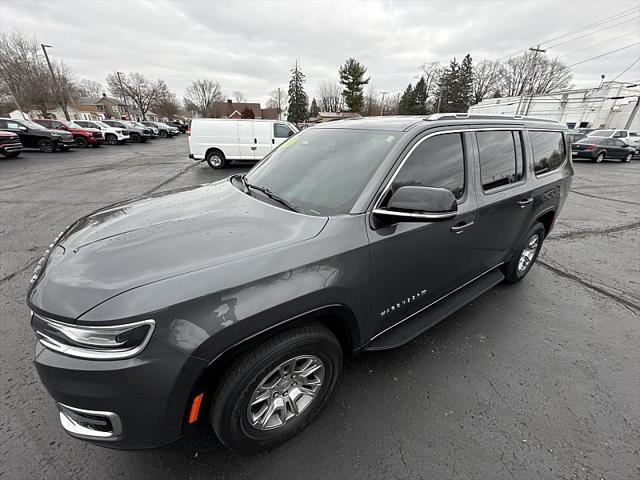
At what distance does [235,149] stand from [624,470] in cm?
1288

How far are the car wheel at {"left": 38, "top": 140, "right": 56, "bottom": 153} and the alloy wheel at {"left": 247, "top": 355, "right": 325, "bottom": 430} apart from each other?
21650 millimetres

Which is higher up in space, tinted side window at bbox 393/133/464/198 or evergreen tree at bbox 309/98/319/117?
evergreen tree at bbox 309/98/319/117

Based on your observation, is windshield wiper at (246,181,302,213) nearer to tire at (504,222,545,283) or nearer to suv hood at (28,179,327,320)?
suv hood at (28,179,327,320)

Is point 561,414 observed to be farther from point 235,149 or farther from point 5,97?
point 5,97

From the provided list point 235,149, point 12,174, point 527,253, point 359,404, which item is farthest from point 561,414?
point 12,174

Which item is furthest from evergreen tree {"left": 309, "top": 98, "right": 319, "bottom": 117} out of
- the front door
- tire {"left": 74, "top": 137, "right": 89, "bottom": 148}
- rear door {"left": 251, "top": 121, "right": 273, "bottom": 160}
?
the front door

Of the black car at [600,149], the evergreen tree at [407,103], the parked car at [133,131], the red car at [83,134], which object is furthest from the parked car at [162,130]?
the evergreen tree at [407,103]

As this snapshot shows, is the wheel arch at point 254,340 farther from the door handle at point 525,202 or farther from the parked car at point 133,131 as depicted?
the parked car at point 133,131

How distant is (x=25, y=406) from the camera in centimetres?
198

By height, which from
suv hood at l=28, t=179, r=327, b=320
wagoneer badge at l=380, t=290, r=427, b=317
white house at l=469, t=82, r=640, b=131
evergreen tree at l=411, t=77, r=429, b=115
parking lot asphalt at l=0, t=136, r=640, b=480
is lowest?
parking lot asphalt at l=0, t=136, r=640, b=480

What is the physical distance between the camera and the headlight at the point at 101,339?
119 cm

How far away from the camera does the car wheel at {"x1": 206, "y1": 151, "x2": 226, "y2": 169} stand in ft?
40.4

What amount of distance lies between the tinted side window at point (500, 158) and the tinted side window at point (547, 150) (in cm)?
35

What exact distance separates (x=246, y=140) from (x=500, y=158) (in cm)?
1113
